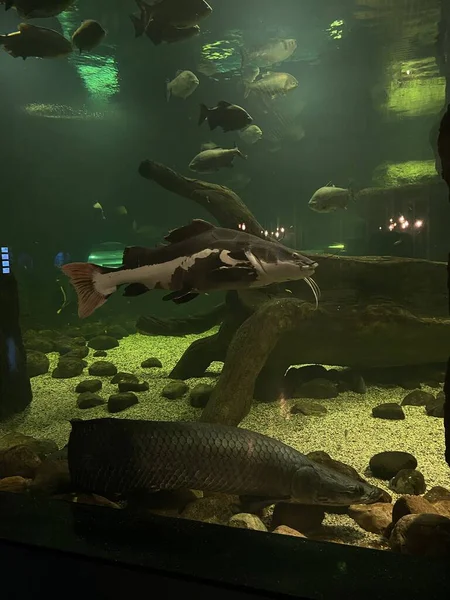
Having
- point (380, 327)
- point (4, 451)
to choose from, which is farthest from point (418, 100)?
point (4, 451)

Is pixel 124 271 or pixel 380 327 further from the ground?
pixel 124 271

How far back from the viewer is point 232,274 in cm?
219

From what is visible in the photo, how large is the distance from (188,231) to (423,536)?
1.63 meters

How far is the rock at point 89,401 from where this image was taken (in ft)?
14.8

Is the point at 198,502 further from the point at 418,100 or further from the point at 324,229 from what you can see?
the point at 418,100

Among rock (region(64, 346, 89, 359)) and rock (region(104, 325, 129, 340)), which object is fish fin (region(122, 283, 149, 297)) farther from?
rock (region(104, 325, 129, 340))

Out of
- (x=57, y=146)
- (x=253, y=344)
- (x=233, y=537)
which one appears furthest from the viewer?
(x=57, y=146)

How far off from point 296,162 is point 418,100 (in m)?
5.07

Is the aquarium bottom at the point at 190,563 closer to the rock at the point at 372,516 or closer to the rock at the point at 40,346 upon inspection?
the rock at the point at 372,516

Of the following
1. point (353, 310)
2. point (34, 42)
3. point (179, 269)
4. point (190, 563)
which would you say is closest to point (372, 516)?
point (190, 563)

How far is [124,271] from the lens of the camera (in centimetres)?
216

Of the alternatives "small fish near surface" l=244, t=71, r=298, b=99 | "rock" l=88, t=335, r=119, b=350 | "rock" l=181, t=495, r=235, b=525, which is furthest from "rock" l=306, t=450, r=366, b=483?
"small fish near surface" l=244, t=71, r=298, b=99

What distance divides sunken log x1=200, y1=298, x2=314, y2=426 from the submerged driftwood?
0.10ft

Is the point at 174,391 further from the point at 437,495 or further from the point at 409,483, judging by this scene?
the point at 437,495
